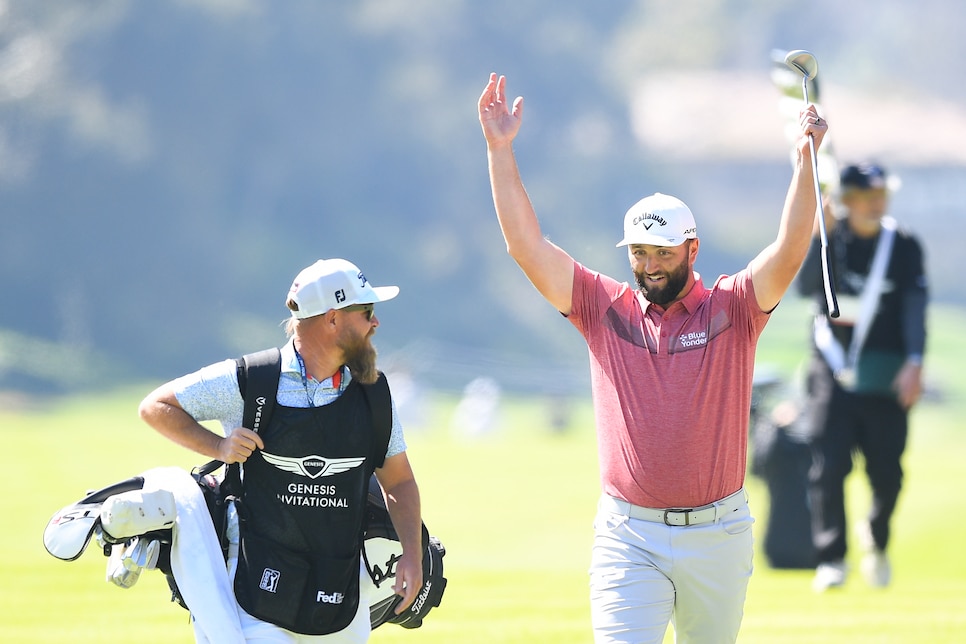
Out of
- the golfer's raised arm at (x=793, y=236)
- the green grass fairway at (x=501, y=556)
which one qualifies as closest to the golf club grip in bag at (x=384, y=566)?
the golfer's raised arm at (x=793, y=236)

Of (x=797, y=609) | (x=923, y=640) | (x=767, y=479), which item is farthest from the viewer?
(x=767, y=479)

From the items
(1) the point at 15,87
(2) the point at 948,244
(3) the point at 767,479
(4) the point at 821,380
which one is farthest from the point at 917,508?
(2) the point at 948,244

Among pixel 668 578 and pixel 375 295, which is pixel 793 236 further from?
pixel 375 295

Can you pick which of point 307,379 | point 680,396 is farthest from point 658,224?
point 307,379

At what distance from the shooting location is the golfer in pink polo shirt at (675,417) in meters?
5.85

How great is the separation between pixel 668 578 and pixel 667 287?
1071mm

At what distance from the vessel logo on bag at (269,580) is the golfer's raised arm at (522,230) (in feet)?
4.72

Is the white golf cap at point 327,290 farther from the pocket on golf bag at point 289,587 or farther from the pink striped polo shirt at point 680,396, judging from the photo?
the pink striped polo shirt at point 680,396

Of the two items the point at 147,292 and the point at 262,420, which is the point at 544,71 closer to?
the point at 147,292

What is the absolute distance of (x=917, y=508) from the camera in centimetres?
1889

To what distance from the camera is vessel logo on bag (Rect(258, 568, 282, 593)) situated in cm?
555

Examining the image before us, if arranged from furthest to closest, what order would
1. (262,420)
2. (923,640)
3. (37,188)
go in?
(37,188), (923,640), (262,420)

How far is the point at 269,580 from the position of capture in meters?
5.56

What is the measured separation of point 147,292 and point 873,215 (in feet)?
180
